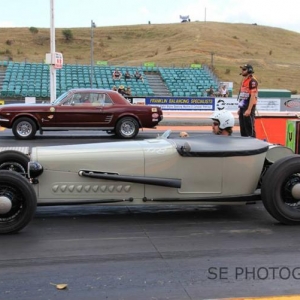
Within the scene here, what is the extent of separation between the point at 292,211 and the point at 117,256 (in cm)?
199

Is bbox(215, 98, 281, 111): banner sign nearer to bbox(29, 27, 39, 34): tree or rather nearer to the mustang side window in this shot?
the mustang side window

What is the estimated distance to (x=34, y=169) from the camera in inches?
190

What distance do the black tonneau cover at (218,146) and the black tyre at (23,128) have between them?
10.1 metres

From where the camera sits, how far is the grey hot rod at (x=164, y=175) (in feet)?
16.2

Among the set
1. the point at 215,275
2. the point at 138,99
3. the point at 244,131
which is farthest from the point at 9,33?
the point at 215,275

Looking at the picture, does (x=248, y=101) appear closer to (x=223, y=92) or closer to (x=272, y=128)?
(x=272, y=128)

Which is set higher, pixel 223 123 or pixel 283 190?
pixel 223 123

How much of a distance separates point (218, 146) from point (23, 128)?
34.5 ft

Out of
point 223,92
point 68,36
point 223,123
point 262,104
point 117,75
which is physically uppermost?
point 68,36

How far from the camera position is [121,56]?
234ft

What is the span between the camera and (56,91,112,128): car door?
15.0 m

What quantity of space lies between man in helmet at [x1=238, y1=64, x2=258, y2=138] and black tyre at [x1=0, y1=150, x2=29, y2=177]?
501 centimetres

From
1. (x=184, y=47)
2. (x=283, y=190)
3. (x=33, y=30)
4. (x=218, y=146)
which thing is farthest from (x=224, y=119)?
(x=33, y=30)
